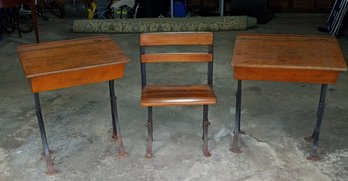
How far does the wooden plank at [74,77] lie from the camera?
7.88 feet

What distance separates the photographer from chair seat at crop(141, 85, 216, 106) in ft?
8.64

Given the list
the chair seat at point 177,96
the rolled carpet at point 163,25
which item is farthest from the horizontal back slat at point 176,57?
the rolled carpet at point 163,25

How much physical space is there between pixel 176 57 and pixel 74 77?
0.80 metres

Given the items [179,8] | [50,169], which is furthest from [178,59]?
[179,8]

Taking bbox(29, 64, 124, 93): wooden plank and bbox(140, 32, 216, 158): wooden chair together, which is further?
bbox(140, 32, 216, 158): wooden chair

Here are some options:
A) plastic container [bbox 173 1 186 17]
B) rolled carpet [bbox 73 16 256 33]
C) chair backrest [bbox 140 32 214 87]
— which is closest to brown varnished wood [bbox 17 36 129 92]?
chair backrest [bbox 140 32 214 87]

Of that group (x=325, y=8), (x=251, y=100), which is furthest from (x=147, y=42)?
(x=325, y=8)

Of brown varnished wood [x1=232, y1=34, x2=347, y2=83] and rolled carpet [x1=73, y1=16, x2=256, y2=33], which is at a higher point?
brown varnished wood [x1=232, y1=34, x2=347, y2=83]

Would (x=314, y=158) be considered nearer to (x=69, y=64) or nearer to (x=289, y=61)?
(x=289, y=61)

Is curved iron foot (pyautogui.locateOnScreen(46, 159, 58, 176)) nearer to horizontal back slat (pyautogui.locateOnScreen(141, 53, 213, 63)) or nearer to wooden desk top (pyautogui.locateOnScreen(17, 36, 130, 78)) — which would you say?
wooden desk top (pyautogui.locateOnScreen(17, 36, 130, 78))

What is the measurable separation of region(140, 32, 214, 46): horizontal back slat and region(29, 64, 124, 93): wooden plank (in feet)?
1.15

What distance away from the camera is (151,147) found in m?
2.91

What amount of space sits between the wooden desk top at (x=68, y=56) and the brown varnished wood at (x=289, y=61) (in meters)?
0.81

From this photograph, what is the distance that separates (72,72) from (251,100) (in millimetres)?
1986
